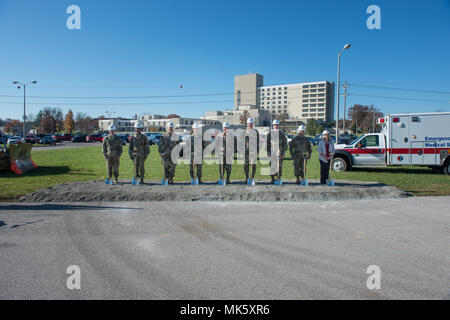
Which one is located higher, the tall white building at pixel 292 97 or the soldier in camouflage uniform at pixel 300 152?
the tall white building at pixel 292 97

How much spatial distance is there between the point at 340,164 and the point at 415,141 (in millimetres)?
3686

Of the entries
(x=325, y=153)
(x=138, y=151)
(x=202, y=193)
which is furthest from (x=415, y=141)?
(x=138, y=151)

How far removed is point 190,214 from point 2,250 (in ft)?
12.7

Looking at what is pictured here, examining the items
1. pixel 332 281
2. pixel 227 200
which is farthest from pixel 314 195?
pixel 332 281

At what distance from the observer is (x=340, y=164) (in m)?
16.3

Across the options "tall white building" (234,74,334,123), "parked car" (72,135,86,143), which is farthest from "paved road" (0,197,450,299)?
"tall white building" (234,74,334,123)

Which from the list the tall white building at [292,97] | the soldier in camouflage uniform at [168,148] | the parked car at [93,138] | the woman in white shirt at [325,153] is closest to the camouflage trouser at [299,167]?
the woman in white shirt at [325,153]

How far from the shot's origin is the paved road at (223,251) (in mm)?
3740

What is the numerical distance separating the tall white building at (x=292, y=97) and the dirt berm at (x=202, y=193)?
117616 mm

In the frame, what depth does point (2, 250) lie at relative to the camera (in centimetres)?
503

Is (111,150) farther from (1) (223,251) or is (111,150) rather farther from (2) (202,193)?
(1) (223,251)

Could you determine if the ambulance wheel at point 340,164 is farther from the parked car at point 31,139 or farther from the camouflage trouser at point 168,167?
the parked car at point 31,139

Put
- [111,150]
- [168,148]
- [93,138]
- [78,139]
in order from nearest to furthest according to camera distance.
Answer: [111,150]
[168,148]
[78,139]
[93,138]
